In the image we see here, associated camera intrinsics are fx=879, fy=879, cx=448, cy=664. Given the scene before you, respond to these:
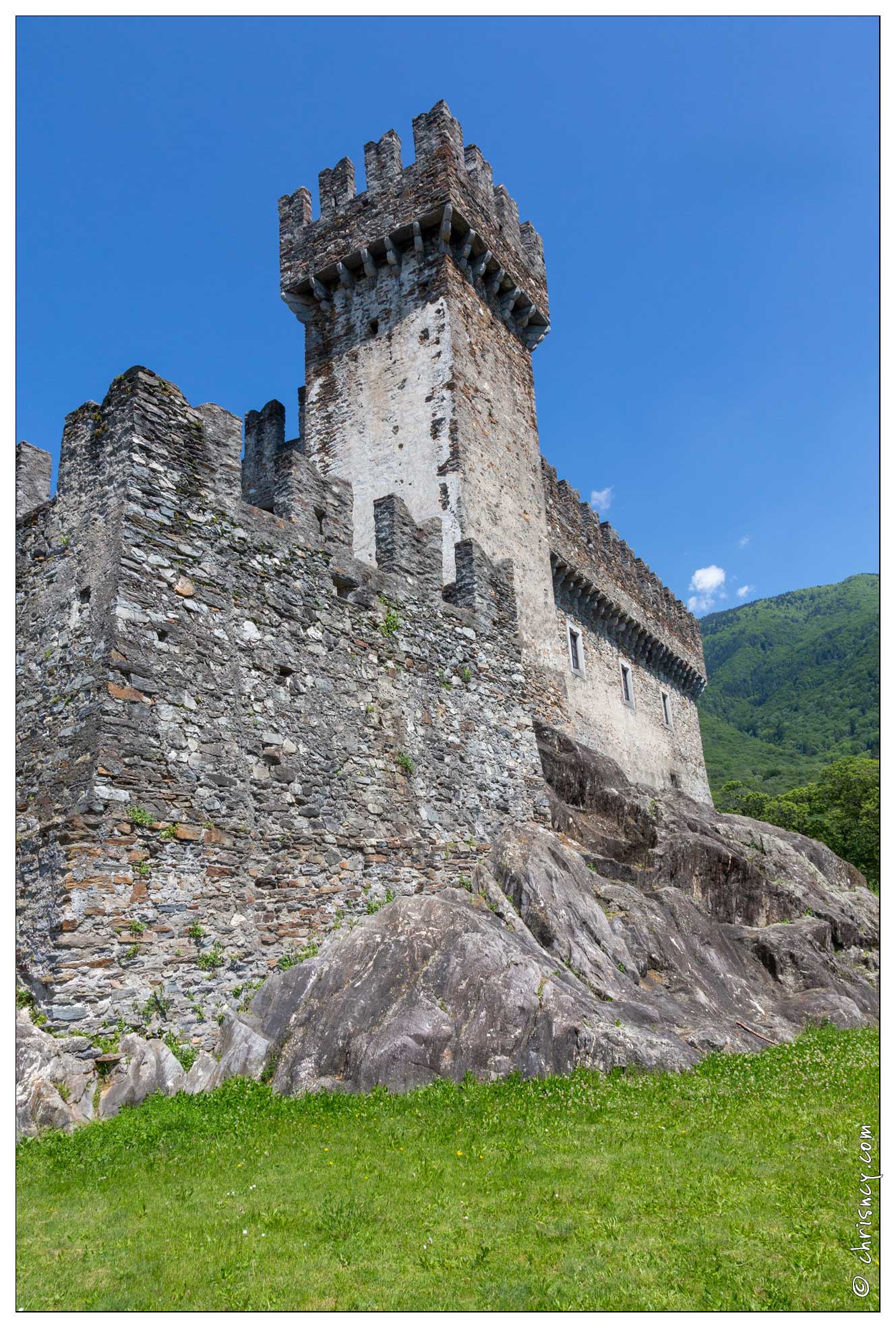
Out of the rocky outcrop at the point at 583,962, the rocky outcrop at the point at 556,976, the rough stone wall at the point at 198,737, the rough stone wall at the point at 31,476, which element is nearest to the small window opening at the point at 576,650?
the rocky outcrop at the point at 583,962

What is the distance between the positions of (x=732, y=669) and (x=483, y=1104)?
3703 inches

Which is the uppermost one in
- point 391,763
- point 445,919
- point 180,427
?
point 180,427

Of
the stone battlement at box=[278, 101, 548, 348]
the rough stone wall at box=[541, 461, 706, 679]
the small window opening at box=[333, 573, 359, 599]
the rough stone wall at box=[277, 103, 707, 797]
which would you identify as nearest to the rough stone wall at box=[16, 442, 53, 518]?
the small window opening at box=[333, 573, 359, 599]

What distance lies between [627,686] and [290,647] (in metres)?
18.3

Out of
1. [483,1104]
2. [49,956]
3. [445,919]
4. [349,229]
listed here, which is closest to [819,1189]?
[483,1104]

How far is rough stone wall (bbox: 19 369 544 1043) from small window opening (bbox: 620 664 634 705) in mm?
14838

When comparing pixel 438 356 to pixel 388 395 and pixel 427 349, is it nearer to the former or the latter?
pixel 427 349

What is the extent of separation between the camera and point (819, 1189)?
587cm

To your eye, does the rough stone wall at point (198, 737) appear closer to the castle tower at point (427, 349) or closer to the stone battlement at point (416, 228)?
the castle tower at point (427, 349)

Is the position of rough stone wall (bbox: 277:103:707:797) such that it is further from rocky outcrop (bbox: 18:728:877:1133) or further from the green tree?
the green tree

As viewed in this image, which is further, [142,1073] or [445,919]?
[445,919]

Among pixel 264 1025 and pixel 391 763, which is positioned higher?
pixel 391 763

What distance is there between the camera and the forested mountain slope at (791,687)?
68.2 m

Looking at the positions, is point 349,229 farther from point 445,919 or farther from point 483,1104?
point 483,1104
